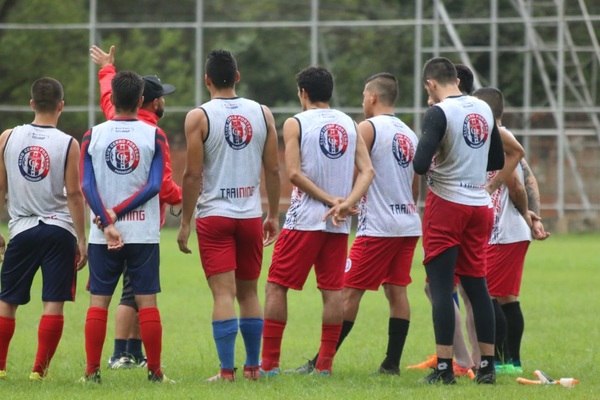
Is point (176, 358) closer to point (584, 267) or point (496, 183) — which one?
point (496, 183)

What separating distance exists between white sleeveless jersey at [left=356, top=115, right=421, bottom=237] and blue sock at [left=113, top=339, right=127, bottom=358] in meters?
2.04

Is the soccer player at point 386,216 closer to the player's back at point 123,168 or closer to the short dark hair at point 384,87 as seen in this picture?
the short dark hair at point 384,87

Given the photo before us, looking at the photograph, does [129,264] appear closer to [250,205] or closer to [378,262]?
[250,205]

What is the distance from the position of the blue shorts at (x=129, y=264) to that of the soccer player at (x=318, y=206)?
1.00 m

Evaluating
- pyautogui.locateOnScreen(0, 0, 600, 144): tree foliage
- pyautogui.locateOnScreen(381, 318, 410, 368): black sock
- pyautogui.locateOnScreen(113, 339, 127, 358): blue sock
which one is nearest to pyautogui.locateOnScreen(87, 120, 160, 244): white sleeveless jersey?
pyautogui.locateOnScreen(113, 339, 127, 358): blue sock

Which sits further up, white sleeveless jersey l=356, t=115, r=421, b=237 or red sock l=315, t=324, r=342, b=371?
white sleeveless jersey l=356, t=115, r=421, b=237

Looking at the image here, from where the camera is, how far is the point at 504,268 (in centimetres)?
924

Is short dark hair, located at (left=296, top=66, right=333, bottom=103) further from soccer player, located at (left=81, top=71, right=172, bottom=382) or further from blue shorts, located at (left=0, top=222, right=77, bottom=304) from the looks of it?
blue shorts, located at (left=0, top=222, right=77, bottom=304)

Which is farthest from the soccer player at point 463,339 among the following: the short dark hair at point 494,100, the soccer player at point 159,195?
the soccer player at point 159,195

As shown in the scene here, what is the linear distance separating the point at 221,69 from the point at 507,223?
8.43 ft

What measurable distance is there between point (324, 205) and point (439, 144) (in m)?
0.94

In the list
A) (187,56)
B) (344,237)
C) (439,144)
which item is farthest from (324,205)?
(187,56)

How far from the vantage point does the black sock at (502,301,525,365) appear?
30.5ft

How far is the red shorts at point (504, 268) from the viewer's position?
30.3ft
